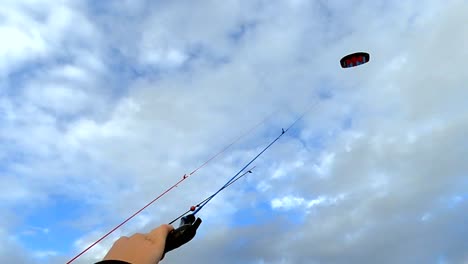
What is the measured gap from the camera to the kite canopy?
38.9 m

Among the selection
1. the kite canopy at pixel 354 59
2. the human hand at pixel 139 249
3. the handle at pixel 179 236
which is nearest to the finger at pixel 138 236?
the human hand at pixel 139 249

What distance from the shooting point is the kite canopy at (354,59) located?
38.9m

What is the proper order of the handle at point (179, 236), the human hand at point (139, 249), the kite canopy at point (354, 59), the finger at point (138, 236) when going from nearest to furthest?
the human hand at point (139, 249) < the finger at point (138, 236) < the handle at point (179, 236) < the kite canopy at point (354, 59)

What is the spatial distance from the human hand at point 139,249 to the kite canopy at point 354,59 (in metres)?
36.9

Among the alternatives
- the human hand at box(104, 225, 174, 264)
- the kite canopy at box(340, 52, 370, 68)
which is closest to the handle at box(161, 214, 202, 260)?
the human hand at box(104, 225, 174, 264)

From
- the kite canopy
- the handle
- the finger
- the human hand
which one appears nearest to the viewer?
the human hand

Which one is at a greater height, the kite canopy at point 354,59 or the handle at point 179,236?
the kite canopy at point 354,59

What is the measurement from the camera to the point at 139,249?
3594 millimetres

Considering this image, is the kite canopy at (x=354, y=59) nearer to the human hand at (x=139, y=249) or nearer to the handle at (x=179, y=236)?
the handle at (x=179, y=236)

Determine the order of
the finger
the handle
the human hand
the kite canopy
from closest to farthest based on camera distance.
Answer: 1. the human hand
2. the finger
3. the handle
4. the kite canopy

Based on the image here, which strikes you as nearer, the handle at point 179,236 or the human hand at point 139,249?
the human hand at point 139,249

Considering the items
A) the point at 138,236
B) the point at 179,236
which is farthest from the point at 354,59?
the point at 138,236

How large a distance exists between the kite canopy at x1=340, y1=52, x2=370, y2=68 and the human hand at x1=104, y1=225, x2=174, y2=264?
3686 centimetres

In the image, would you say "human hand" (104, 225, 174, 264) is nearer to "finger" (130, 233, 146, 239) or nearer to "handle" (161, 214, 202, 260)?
"finger" (130, 233, 146, 239)
